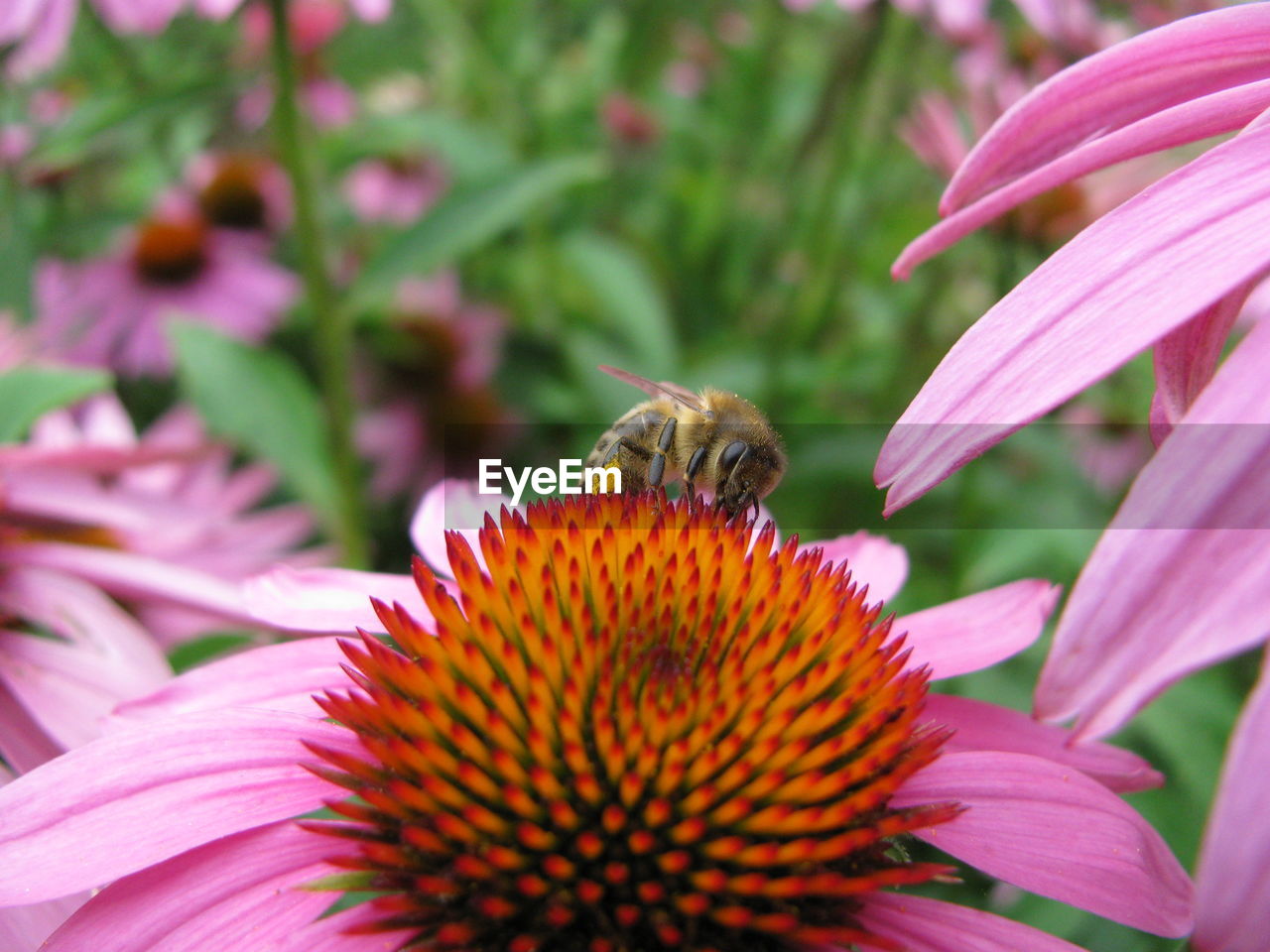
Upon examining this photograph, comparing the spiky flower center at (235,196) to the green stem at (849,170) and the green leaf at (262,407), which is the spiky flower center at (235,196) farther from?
the green stem at (849,170)

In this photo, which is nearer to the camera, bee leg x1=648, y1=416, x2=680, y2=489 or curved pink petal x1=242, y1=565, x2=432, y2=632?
curved pink petal x1=242, y1=565, x2=432, y2=632

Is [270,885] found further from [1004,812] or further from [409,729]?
[1004,812]

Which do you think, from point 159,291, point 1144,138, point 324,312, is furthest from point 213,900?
point 159,291

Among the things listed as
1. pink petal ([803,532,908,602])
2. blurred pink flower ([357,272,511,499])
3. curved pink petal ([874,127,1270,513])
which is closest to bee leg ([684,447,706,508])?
pink petal ([803,532,908,602])

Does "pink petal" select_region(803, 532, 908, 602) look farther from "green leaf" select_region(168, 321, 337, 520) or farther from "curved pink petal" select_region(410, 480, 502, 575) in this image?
"green leaf" select_region(168, 321, 337, 520)

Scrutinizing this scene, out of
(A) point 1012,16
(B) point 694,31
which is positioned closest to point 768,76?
(A) point 1012,16

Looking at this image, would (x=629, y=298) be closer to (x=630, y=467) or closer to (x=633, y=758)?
(x=630, y=467)
